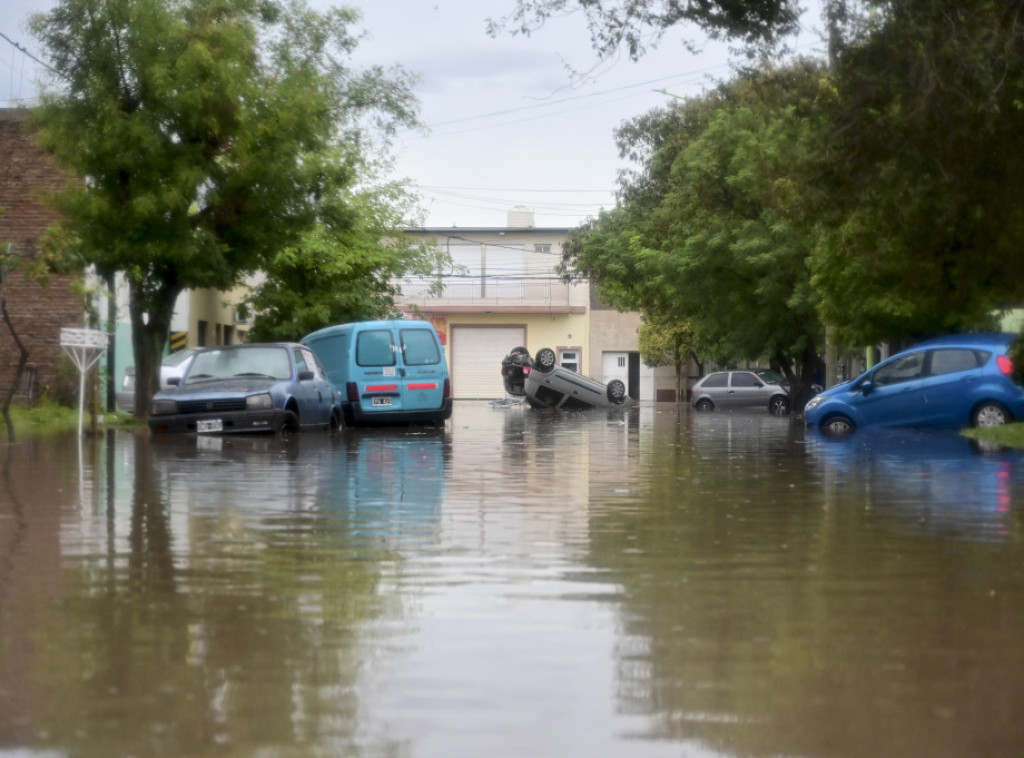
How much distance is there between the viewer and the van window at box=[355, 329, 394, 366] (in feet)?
99.6

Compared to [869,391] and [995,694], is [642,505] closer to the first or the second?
[995,694]

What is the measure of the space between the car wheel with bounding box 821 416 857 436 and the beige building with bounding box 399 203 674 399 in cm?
Answer: 5247

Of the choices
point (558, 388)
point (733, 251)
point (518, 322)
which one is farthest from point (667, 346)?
point (733, 251)

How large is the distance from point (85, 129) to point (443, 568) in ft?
72.8

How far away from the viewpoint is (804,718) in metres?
5.37

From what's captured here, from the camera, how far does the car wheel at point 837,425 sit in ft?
93.8

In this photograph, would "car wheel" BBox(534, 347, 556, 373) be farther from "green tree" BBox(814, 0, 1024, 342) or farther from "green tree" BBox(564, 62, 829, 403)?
"green tree" BBox(814, 0, 1024, 342)

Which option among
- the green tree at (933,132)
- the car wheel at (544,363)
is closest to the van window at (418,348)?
the green tree at (933,132)

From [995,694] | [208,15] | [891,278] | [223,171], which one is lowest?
[995,694]

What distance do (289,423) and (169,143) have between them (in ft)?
24.0

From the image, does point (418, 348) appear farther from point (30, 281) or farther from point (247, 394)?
point (30, 281)

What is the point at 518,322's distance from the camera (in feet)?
270

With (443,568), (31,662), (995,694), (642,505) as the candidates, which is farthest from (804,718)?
(642,505)

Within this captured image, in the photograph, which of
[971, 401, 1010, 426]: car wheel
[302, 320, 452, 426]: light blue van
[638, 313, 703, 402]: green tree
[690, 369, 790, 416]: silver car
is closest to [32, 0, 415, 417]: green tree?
[302, 320, 452, 426]: light blue van
